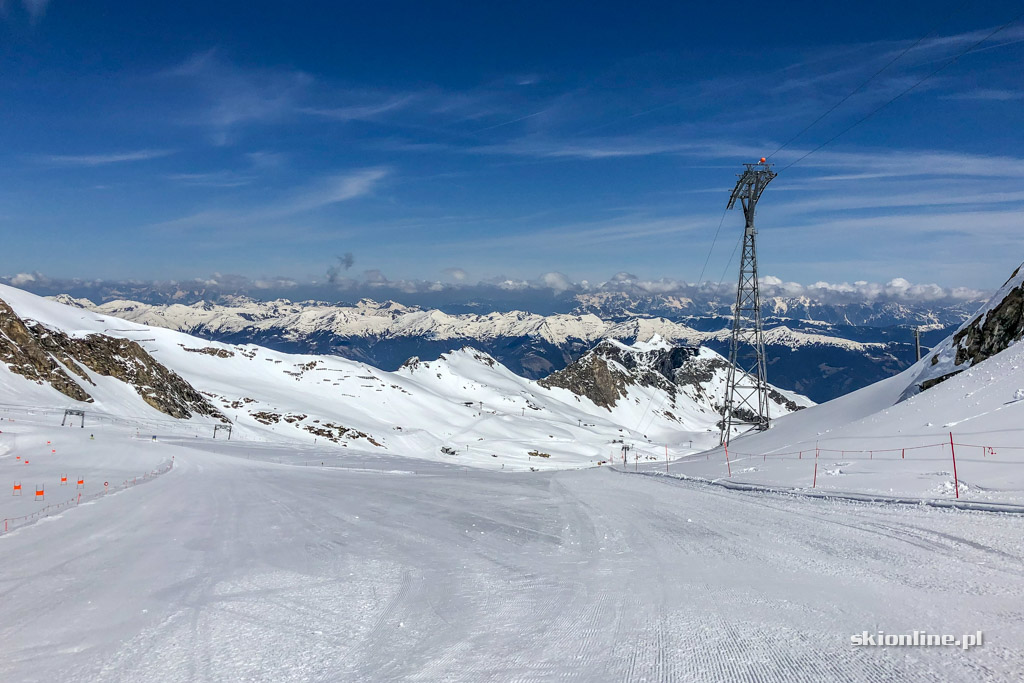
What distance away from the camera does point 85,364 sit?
87062 mm

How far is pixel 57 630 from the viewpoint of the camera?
273 inches

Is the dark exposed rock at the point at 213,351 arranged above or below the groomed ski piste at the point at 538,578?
above

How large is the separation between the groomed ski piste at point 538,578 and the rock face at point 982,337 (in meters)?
11.7

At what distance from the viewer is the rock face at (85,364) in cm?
7131

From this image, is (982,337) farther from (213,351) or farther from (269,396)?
(213,351)

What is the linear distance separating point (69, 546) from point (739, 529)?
14142 mm

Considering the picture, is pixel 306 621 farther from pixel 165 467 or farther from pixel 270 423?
pixel 270 423

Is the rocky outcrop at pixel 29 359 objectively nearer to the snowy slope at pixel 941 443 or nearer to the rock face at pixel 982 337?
the snowy slope at pixel 941 443

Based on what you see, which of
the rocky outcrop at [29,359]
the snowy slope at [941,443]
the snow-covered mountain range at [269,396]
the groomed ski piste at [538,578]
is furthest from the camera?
the snow-covered mountain range at [269,396]

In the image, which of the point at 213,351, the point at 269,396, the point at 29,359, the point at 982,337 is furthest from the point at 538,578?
the point at 213,351

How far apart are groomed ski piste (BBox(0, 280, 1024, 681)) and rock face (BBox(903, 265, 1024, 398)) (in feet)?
38.3

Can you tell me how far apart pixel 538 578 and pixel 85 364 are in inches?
4157

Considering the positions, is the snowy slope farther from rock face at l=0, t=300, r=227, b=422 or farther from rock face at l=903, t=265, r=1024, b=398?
rock face at l=0, t=300, r=227, b=422

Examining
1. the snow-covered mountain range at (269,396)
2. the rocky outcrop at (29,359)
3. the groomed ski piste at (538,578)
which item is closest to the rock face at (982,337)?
the groomed ski piste at (538,578)
